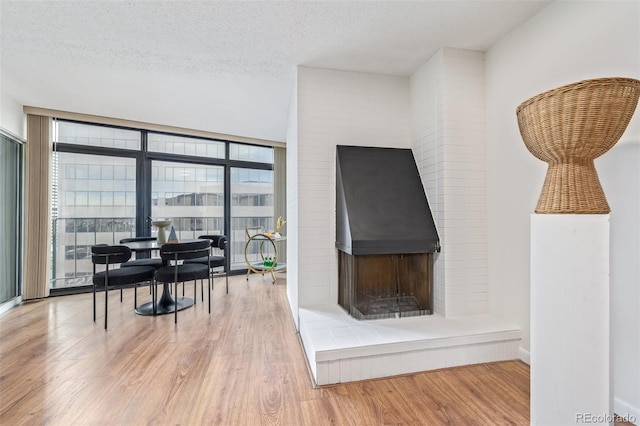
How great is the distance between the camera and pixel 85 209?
4.11 meters

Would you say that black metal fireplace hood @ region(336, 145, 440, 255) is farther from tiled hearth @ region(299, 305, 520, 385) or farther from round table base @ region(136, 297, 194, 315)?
round table base @ region(136, 297, 194, 315)

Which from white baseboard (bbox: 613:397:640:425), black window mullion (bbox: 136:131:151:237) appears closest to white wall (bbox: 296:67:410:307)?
white baseboard (bbox: 613:397:640:425)

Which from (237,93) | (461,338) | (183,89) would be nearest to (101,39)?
(183,89)

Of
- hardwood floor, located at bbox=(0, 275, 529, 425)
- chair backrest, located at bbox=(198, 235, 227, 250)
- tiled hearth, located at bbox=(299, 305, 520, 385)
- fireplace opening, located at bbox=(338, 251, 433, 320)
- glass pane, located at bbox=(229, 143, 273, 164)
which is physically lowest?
hardwood floor, located at bbox=(0, 275, 529, 425)

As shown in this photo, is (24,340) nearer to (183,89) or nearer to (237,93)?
(183,89)

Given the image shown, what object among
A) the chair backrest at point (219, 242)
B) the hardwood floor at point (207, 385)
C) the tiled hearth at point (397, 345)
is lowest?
the hardwood floor at point (207, 385)

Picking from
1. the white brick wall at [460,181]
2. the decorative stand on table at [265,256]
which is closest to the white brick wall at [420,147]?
the white brick wall at [460,181]

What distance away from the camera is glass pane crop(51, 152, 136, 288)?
3986mm

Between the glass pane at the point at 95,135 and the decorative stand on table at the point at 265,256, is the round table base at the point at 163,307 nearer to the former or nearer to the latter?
the decorative stand on table at the point at 265,256

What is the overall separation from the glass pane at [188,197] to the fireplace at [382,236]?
2.97 metres

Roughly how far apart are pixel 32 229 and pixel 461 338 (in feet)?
16.2

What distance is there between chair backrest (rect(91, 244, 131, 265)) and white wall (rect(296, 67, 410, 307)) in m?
1.80

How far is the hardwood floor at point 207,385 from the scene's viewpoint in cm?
160

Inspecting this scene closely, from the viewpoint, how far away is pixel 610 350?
119 cm
